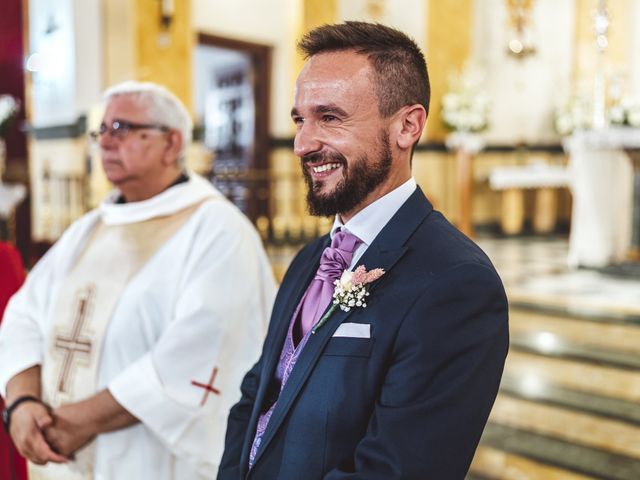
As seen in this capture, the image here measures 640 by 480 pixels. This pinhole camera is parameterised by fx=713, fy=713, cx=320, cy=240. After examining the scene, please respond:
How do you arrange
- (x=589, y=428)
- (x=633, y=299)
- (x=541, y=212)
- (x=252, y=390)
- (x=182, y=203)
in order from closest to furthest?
1. (x=252, y=390)
2. (x=182, y=203)
3. (x=589, y=428)
4. (x=633, y=299)
5. (x=541, y=212)

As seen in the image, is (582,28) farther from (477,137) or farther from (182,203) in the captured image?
(182,203)

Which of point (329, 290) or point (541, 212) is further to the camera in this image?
point (541, 212)

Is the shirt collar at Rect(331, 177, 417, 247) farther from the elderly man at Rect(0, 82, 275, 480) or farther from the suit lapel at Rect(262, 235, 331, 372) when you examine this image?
the elderly man at Rect(0, 82, 275, 480)

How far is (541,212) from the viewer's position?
1135 centimetres

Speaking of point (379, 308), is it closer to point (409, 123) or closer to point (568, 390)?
point (409, 123)

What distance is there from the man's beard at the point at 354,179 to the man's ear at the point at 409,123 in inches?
1.3

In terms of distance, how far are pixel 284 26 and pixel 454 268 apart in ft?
32.1

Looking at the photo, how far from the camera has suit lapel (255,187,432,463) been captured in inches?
54.6

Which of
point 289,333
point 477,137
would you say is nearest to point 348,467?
point 289,333

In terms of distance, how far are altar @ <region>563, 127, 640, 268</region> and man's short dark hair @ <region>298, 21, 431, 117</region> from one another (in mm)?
6002

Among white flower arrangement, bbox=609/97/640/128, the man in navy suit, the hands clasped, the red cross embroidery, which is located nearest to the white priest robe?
the red cross embroidery

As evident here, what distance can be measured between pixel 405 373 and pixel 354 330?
0.14 m

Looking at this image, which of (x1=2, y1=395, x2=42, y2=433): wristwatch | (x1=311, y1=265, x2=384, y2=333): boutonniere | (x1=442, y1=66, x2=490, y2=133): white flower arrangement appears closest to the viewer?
(x1=311, y1=265, x2=384, y2=333): boutonniere

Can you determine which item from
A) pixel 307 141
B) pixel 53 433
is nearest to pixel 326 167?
pixel 307 141
